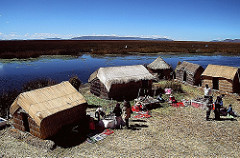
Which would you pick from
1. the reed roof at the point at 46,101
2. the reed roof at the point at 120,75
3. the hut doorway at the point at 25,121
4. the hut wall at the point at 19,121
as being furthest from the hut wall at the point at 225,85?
the hut wall at the point at 19,121

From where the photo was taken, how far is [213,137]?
36.1 feet

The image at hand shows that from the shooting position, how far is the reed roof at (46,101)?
10.3m

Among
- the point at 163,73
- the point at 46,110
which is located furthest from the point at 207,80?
the point at 46,110

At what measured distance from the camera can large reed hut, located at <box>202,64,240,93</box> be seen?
19844 mm

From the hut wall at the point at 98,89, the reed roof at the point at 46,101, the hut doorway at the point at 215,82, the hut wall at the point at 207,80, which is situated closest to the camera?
the reed roof at the point at 46,101

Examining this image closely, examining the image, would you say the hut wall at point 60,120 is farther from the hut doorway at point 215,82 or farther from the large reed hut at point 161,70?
the large reed hut at point 161,70

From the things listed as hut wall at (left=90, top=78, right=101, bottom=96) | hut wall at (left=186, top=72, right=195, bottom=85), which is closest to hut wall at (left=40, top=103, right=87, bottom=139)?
hut wall at (left=90, top=78, right=101, bottom=96)

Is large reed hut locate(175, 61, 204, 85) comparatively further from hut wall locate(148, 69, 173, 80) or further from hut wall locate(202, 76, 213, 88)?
hut wall locate(202, 76, 213, 88)

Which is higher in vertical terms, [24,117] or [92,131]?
[24,117]

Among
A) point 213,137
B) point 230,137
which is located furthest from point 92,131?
point 230,137

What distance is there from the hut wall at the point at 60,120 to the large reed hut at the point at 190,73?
1562 cm

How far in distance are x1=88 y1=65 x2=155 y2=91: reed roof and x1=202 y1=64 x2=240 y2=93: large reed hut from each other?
268 inches

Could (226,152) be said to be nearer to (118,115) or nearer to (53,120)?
(118,115)

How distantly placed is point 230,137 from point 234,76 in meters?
10.6
